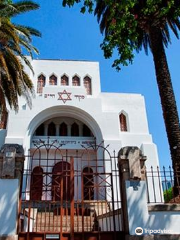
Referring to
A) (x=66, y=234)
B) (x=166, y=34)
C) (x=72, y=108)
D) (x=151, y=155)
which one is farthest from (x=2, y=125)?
(x=66, y=234)

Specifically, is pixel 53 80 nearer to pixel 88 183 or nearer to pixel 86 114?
pixel 86 114

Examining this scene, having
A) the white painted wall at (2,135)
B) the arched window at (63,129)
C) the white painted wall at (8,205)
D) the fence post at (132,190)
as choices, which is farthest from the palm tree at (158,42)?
the white painted wall at (2,135)

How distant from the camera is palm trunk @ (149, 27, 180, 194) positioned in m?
8.87

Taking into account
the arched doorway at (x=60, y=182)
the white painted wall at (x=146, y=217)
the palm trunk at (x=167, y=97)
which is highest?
the palm trunk at (x=167, y=97)

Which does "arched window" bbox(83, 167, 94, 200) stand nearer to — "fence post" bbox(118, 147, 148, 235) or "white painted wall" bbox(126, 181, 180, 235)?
"fence post" bbox(118, 147, 148, 235)

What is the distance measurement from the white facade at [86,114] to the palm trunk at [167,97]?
9.38 meters

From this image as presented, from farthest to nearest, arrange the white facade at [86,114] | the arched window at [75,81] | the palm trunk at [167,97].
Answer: the arched window at [75,81] → the white facade at [86,114] → the palm trunk at [167,97]

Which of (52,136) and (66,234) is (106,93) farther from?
(66,234)

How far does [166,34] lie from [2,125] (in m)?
13.1

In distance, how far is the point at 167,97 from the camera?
31.6 feet

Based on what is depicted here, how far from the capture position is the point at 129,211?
277 inches

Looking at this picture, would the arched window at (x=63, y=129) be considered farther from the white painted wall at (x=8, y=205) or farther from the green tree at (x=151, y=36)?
the white painted wall at (x=8, y=205)

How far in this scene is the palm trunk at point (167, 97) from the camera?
8.87m

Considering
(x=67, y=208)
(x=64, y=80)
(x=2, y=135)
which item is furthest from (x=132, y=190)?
(x=64, y=80)
